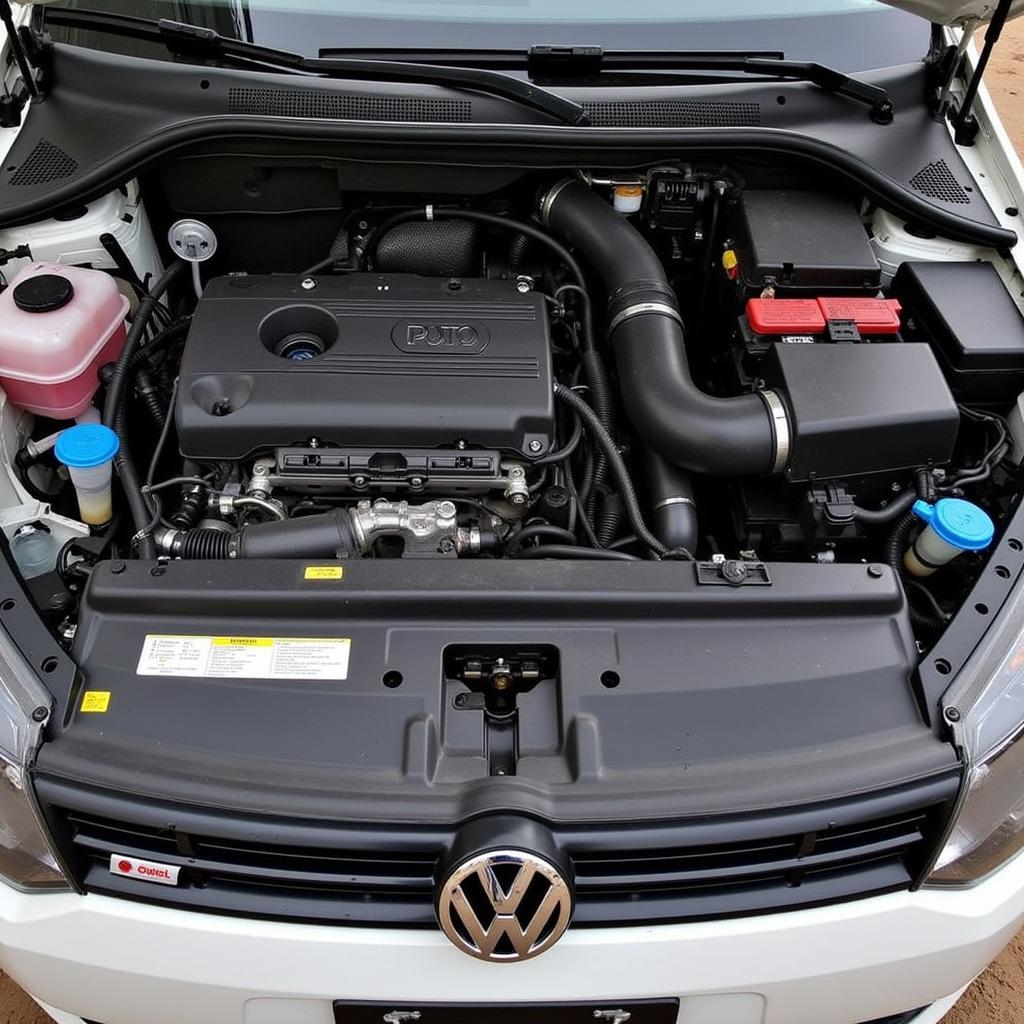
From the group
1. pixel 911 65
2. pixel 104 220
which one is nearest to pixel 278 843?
pixel 104 220

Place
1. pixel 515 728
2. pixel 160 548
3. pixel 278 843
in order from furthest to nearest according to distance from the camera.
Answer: pixel 160 548
pixel 515 728
pixel 278 843

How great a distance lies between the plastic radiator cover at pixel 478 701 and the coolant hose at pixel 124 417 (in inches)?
7.3

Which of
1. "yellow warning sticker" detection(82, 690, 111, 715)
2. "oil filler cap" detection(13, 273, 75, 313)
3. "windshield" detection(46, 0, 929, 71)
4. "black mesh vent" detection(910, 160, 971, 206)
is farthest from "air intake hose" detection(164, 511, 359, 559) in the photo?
"black mesh vent" detection(910, 160, 971, 206)

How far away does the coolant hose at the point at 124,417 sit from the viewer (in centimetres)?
161

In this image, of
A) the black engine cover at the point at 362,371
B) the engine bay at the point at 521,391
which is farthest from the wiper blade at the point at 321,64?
the black engine cover at the point at 362,371

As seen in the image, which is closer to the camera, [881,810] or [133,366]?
[881,810]

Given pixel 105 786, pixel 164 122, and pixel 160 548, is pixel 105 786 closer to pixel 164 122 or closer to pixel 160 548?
pixel 160 548

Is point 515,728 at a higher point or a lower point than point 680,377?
lower

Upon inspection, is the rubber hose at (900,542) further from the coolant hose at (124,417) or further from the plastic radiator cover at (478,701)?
the coolant hose at (124,417)

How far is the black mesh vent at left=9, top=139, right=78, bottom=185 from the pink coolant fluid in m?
0.16

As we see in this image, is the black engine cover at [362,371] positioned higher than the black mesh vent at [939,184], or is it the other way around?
the black mesh vent at [939,184]

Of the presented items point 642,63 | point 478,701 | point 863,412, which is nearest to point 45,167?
point 642,63

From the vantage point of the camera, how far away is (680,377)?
168 cm

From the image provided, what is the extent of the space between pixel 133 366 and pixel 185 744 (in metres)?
0.86
